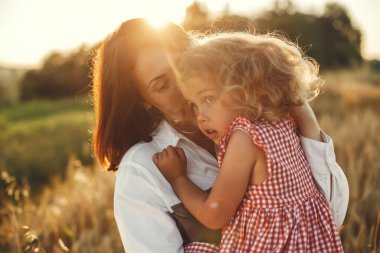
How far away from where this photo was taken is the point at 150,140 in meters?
2.04

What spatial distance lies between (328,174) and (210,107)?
611mm

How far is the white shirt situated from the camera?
175 centimetres

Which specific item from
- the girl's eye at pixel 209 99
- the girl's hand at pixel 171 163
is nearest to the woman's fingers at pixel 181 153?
the girl's hand at pixel 171 163

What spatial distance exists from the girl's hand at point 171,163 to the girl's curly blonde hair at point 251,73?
311 millimetres

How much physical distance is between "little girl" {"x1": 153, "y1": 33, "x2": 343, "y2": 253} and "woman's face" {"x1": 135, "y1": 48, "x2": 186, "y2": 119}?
22cm

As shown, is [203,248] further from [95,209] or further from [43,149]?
[43,149]

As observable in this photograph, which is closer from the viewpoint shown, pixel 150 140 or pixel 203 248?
pixel 203 248

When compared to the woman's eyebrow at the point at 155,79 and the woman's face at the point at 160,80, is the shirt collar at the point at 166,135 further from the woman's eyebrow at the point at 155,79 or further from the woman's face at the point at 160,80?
the woman's eyebrow at the point at 155,79

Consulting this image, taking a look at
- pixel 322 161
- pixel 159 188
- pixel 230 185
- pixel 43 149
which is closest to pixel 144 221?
pixel 159 188

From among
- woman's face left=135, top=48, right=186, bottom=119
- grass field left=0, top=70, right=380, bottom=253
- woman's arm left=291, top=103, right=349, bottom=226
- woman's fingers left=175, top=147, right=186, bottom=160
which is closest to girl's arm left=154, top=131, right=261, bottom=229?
woman's fingers left=175, top=147, right=186, bottom=160

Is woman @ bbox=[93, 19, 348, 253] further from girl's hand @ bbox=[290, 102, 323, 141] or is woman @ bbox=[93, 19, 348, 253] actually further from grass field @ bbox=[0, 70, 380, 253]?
grass field @ bbox=[0, 70, 380, 253]

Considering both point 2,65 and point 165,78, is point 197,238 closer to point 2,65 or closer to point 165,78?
point 165,78

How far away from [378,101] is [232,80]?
760 cm

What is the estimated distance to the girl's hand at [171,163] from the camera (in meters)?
1.80
